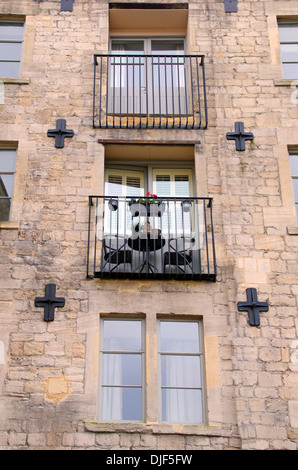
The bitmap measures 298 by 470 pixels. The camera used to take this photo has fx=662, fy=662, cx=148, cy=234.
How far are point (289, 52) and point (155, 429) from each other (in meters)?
7.10

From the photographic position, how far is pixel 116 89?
1166cm

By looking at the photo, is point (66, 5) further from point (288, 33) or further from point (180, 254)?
point (180, 254)

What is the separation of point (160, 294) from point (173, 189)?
7.39 feet

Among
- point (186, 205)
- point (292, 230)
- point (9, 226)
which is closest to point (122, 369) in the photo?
point (9, 226)

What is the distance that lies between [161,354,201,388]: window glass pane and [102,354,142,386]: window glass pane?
0.35m

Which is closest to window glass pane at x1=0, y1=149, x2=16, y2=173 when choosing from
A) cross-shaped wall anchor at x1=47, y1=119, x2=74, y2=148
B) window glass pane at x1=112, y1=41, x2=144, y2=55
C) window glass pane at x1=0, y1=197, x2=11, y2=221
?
window glass pane at x1=0, y1=197, x2=11, y2=221

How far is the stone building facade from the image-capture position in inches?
339

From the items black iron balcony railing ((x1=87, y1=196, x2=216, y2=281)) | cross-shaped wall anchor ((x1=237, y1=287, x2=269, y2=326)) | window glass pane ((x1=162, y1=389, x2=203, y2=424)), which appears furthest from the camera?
black iron balcony railing ((x1=87, y1=196, x2=216, y2=281))

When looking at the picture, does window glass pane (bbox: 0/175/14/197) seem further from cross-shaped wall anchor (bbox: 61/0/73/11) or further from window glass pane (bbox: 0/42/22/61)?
Result: cross-shaped wall anchor (bbox: 61/0/73/11)

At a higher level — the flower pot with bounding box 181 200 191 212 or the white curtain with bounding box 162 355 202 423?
the flower pot with bounding box 181 200 191 212

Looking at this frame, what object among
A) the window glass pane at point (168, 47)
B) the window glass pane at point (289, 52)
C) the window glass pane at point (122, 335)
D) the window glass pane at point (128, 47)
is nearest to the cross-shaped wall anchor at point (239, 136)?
the window glass pane at point (289, 52)

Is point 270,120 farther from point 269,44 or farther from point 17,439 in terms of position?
point 17,439

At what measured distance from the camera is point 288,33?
12062 mm

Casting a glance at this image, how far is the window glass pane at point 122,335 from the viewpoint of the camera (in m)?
9.31
